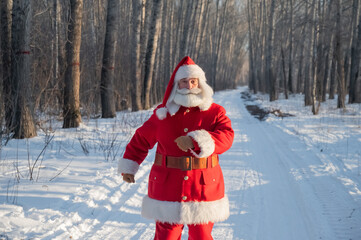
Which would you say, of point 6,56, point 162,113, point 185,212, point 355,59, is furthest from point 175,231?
point 355,59

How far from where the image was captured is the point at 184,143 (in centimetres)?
199

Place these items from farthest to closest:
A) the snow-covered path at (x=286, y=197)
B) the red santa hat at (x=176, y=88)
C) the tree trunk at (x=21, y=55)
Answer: the tree trunk at (x=21, y=55), the snow-covered path at (x=286, y=197), the red santa hat at (x=176, y=88)

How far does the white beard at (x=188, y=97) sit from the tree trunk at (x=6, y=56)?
4867 mm

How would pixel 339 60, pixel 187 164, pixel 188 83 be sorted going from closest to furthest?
pixel 187 164 → pixel 188 83 → pixel 339 60

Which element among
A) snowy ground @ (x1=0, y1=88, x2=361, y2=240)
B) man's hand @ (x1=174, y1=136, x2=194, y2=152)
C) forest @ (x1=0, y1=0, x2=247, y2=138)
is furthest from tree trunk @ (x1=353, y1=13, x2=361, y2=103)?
man's hand @ (x1=174, y1=136, x2=194, y2=152)

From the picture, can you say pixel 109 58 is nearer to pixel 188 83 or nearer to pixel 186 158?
pixel 188 83

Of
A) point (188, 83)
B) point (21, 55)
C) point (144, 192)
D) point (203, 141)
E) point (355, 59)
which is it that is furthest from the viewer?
point (355, 59)

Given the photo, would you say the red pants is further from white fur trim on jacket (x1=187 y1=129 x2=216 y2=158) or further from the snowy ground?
the snowy ground

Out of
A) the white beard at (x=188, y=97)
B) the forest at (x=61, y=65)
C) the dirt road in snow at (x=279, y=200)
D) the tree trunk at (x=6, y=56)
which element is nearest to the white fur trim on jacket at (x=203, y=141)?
the white beard at (x=188, y=97)

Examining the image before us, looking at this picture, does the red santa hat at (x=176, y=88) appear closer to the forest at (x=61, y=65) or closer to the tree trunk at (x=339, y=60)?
the forest at (x=61, y=65)

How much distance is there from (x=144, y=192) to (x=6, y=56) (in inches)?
180

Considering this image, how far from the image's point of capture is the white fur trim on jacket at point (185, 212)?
206cm

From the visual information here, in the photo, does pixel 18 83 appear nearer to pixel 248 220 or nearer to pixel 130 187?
pixel 130 187

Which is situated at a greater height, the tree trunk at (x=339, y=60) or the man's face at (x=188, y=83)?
the tree trunk at (x=339, y=60)
